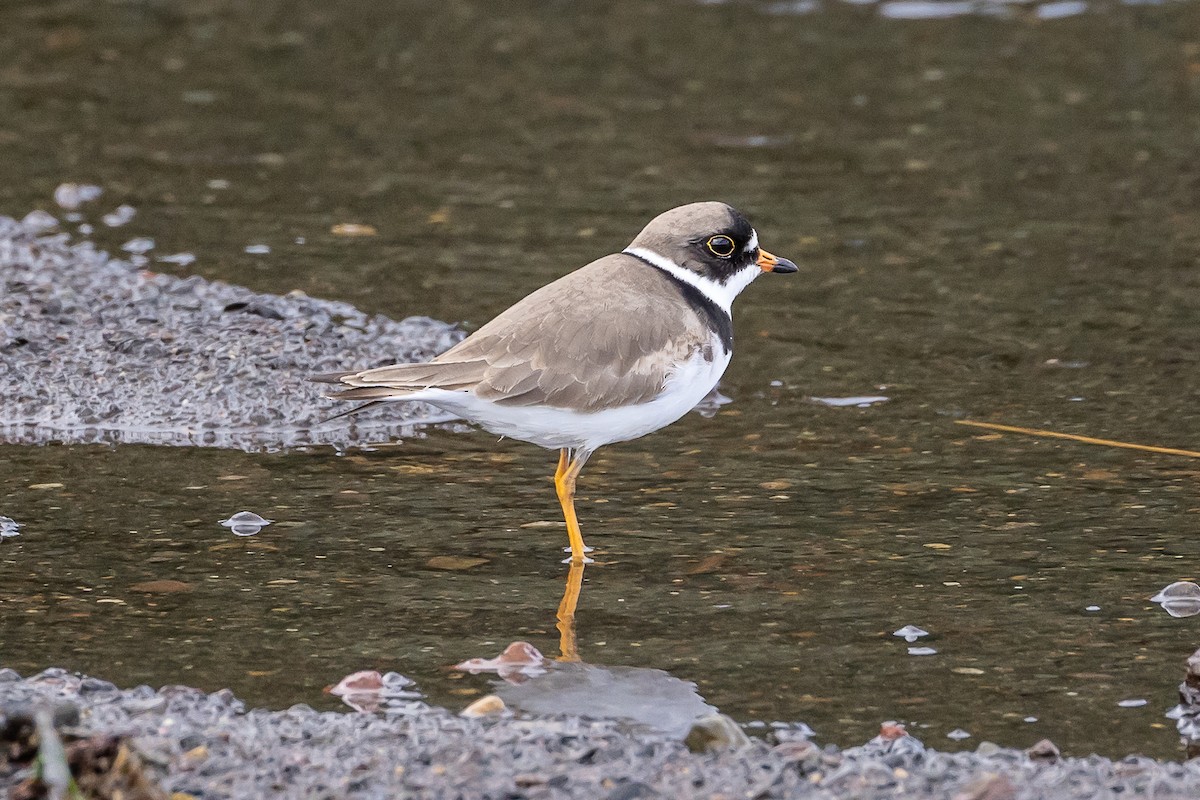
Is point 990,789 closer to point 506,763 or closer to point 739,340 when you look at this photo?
point 506,763

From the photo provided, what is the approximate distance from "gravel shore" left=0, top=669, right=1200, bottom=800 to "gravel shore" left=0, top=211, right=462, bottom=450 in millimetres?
2673

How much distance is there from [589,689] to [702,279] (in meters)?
2.06

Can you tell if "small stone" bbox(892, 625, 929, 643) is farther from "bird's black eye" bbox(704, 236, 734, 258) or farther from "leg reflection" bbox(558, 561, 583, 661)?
"bird's black eye" bbox(704, 236, 734, 258)

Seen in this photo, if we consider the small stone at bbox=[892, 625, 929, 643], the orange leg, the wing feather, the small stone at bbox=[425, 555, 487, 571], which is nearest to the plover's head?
the wing feather

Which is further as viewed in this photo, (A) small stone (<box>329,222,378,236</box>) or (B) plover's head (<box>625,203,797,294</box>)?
(A) small stone (<box>329,222,378,236</box>)

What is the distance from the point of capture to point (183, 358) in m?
8.23

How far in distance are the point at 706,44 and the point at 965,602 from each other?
8819 millimetres

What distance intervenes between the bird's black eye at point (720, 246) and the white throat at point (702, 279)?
0.33 feet

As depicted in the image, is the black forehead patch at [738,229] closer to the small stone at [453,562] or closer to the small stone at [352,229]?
the small stone at [453,562]

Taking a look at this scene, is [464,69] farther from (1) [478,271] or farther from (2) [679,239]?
(2) [679,239]

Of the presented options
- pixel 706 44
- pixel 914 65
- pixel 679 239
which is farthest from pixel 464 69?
pixel 679 239

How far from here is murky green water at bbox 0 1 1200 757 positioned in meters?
5.74

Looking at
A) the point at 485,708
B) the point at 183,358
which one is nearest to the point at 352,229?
the point at 183,358

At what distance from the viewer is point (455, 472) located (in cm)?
737
